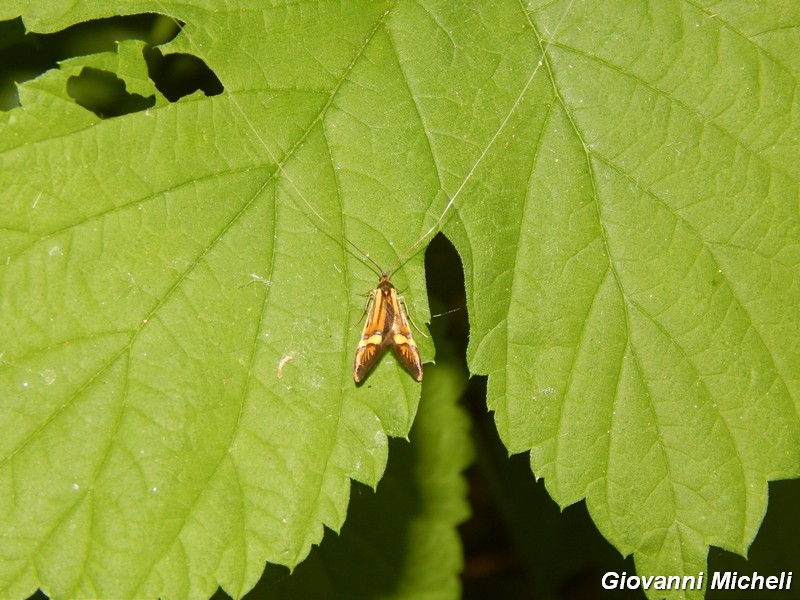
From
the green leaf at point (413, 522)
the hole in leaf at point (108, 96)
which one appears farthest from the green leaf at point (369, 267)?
the green leaf at point (413, 522)

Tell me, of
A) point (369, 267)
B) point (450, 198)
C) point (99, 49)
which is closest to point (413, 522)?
point (369, 267)

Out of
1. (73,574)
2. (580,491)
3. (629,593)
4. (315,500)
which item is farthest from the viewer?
(629,593)

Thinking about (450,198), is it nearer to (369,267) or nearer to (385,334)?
(369,267)

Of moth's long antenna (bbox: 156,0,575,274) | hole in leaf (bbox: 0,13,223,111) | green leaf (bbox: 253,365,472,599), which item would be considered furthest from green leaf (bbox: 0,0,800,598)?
green leaf (bbox: 253,365,472,599)

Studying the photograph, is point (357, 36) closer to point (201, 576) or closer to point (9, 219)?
point (9, 219)

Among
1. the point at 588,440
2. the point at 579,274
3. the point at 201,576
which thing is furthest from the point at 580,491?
the point at 201,576

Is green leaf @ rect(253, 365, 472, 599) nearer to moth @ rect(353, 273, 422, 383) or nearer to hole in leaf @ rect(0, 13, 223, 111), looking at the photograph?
moth @ rect(353, 273, 422, 383)
